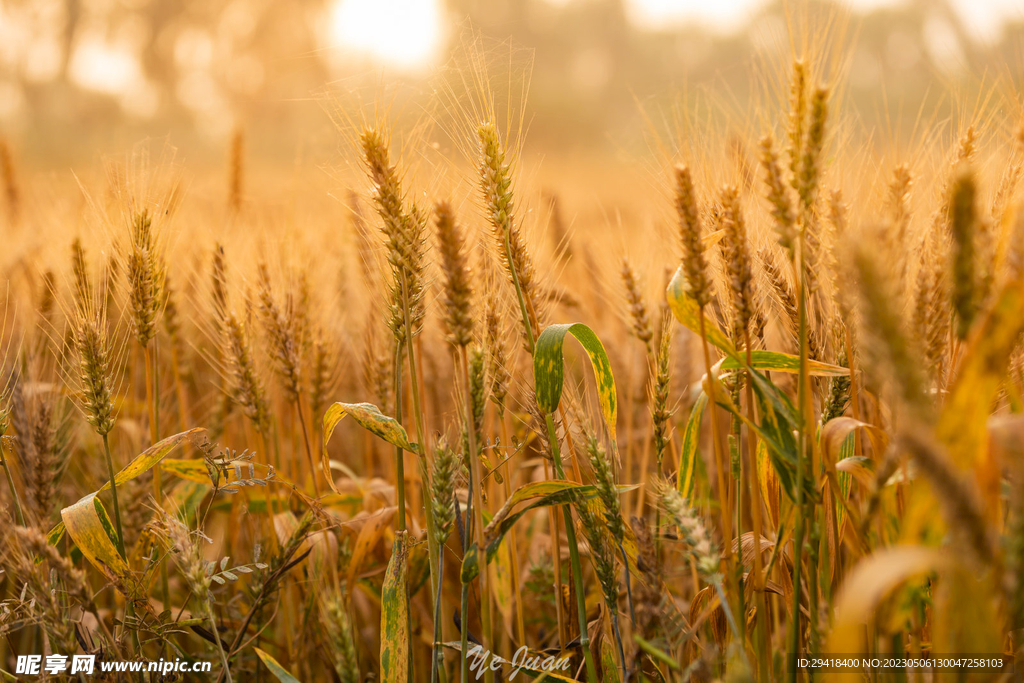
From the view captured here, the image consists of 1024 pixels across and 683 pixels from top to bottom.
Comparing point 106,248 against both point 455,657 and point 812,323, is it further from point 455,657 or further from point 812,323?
point 812,323

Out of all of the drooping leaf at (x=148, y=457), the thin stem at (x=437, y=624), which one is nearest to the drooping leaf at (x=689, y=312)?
the thin stem at (x=437, y=624)

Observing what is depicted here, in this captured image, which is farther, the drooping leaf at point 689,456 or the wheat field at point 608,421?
the drooping leaf at point 689,456

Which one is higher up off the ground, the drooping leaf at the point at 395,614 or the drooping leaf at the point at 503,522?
the drooping leaf at the point at 503,522

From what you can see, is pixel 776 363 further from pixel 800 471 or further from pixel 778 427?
pixel 800 471

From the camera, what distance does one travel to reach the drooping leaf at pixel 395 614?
1.09 m

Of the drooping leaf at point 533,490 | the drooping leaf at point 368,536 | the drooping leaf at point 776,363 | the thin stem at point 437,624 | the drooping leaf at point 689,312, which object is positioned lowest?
the thin stem at point 437,624

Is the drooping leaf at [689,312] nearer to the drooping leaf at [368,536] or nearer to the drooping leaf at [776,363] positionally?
the drooping leaf at [776,363]

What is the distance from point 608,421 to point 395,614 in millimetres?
534

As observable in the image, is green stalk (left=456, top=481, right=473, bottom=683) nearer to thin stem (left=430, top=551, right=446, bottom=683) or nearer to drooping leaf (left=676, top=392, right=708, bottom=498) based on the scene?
thin stem (left=430, top=551, right=446, bottom=683)

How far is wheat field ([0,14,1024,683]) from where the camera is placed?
72 centimetres

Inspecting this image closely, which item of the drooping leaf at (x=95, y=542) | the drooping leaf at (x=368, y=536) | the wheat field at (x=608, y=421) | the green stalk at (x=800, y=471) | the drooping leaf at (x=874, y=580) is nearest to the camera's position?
the drooping leaf at (x=874, y=580)

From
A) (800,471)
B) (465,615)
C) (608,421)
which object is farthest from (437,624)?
(800,471)

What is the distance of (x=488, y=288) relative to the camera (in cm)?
133

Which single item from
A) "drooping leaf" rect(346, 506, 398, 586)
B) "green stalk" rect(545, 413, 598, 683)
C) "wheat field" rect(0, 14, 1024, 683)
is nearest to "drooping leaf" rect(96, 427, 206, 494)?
"wheat field" rect(0, 14, 1024, 683)
